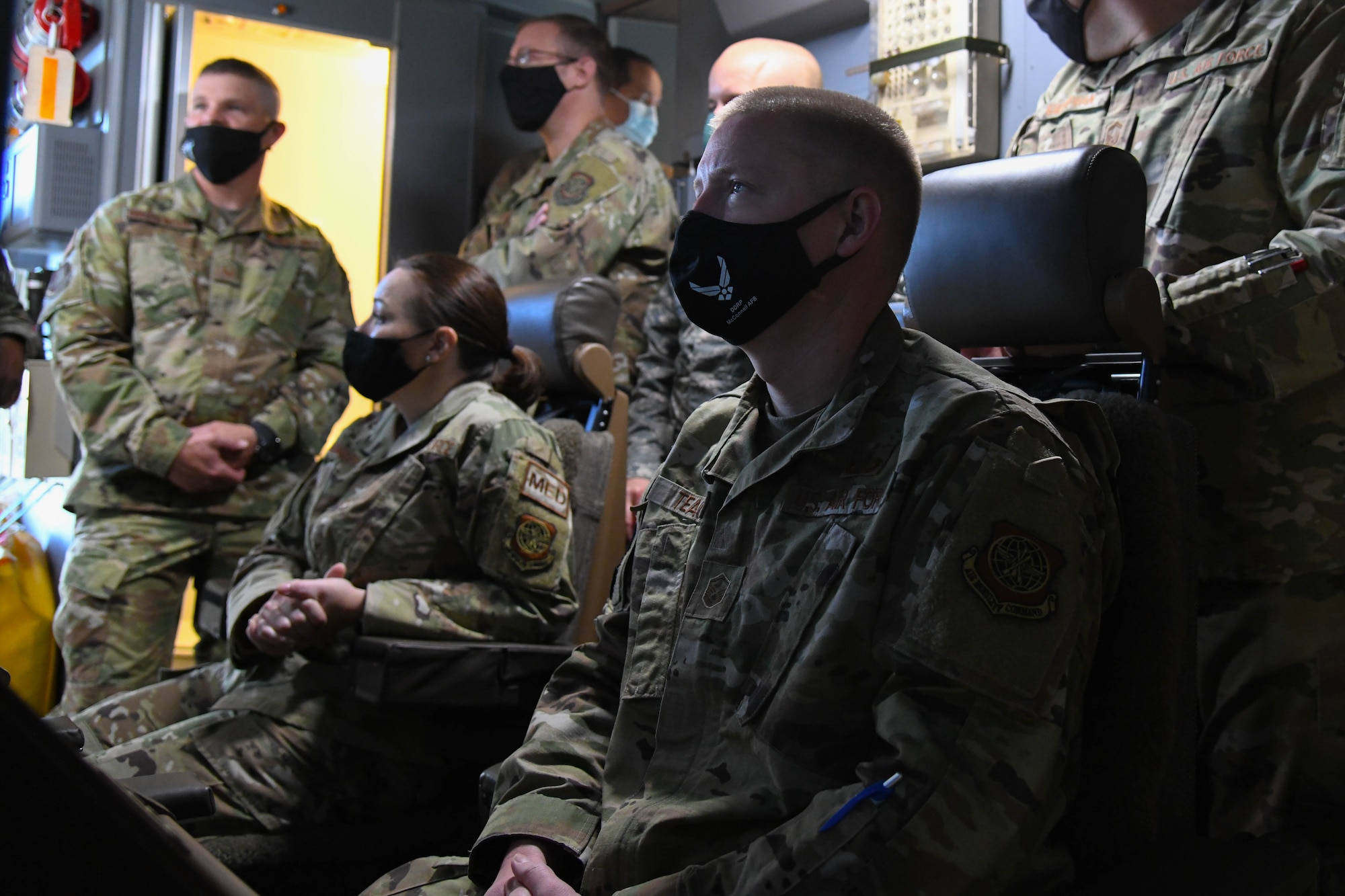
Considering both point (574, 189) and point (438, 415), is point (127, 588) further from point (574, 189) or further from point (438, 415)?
point (574, 189)

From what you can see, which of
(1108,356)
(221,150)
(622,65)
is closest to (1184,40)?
(1108,356)

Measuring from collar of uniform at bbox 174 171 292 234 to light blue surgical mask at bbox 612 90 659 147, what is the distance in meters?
1.35

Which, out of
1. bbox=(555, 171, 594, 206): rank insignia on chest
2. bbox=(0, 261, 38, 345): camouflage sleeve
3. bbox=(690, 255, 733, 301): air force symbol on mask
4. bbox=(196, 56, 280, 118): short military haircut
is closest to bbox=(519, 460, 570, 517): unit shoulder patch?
bbox=(690, 255, 733, 301): air force symbol on mask

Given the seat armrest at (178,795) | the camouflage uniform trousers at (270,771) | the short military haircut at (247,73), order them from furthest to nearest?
the short military haircut at (247,73)
the camouflage uniform trousers at (270,771)
the seat armrest at (178,795)

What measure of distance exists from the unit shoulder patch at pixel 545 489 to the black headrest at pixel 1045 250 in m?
0.85

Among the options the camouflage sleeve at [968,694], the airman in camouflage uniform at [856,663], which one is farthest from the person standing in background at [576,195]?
the camouflage sleeve at [968,694]

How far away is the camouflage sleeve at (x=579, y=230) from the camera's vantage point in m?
3.24

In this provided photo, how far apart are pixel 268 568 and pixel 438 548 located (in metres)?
0.40

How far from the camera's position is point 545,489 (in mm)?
1975

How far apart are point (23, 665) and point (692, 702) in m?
2.81

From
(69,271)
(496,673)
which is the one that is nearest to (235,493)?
(69,271)

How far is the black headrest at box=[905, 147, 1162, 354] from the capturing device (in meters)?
1.21

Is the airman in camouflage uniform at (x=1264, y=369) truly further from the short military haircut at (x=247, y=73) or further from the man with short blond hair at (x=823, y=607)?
the short military haircut at (x=247, y=73)

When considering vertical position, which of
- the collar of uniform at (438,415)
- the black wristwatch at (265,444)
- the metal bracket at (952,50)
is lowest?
the black wristwatch at (265,444)
